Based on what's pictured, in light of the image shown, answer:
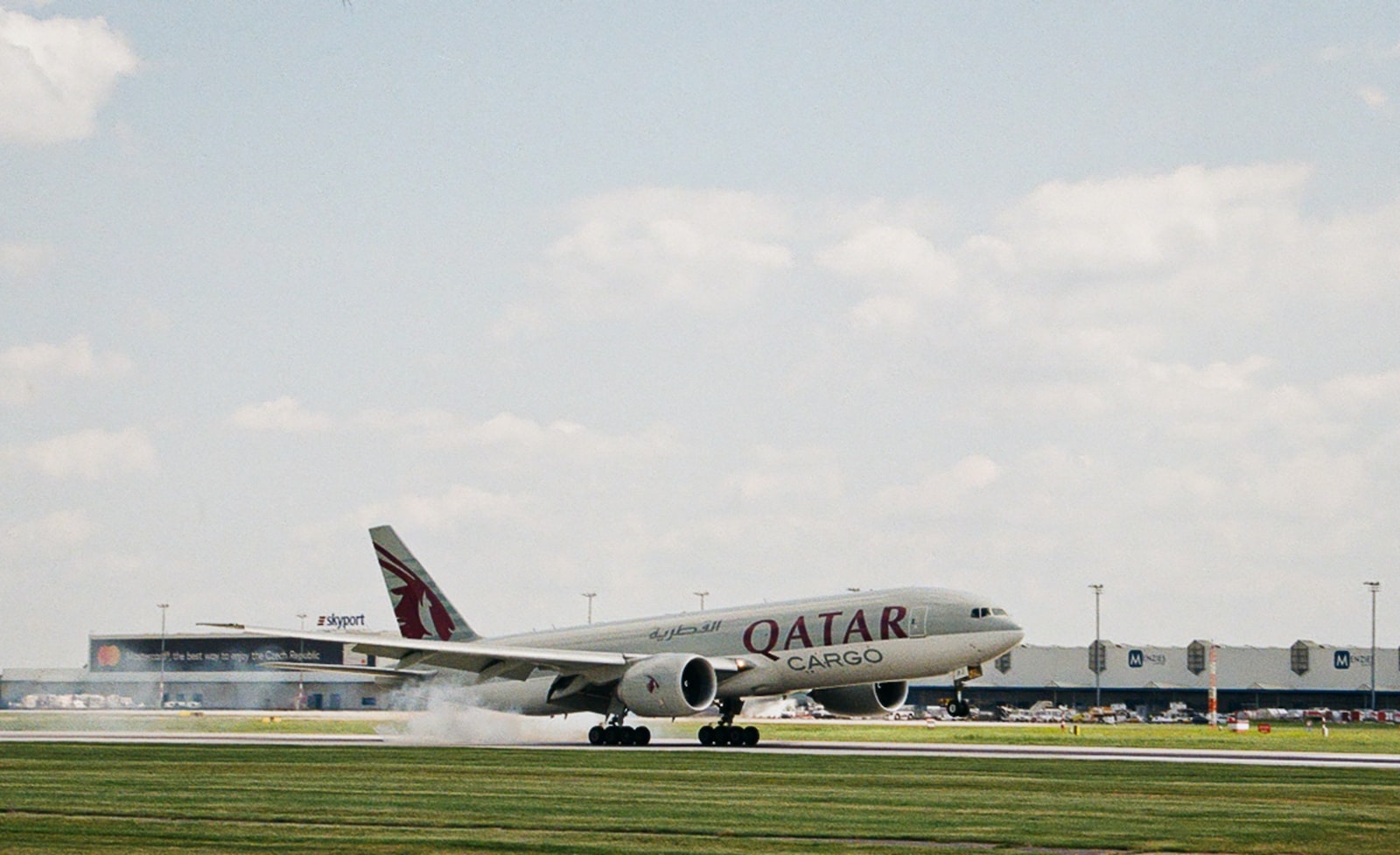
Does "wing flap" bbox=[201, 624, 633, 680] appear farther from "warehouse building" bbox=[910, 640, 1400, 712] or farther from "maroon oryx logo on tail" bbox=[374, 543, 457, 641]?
"warehouse building" bbox=[910, 640, 1400, 712]

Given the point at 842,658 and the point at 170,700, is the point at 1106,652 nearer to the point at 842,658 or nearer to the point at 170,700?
the point at 170,700

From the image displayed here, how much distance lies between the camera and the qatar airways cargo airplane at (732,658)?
174ft

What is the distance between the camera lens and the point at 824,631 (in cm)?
5469

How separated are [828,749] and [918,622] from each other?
4939 millimetres

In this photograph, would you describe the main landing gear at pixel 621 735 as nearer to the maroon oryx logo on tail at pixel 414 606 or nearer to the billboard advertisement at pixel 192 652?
the maroon oryx logo on tail at pixel 414 606

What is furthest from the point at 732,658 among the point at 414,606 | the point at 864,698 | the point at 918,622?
A: the point at 414,606

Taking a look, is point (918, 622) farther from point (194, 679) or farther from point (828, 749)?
point (194, 679)

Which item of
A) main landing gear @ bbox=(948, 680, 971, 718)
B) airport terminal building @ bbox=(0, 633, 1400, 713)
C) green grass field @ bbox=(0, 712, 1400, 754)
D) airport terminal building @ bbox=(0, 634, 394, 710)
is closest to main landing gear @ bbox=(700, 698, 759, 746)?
green grass field @ bbox=(0, 712, 1400, 754)

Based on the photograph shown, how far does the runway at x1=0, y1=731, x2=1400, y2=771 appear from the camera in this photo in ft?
149

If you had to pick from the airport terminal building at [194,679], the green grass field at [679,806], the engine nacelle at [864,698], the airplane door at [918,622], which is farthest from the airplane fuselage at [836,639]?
the airport terminal building at [194,679]

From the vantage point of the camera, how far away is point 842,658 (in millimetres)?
54219

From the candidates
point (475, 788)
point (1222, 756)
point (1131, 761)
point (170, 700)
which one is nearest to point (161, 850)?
point (475, 788)

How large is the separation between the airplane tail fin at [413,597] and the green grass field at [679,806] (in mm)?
26196

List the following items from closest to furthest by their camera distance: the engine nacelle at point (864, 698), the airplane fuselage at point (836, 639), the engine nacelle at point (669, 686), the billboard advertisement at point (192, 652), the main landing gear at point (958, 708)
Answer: the main landing gear at point (958, 708), the airplane fuselage at point (836, 639), the engine nacelle at point (669, 686), the engine nacelle at point (864, 698), the billboard advertisement at point (192, 652)
